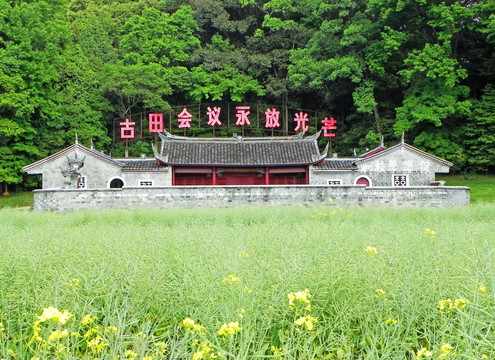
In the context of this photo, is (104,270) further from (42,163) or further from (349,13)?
(349,13)

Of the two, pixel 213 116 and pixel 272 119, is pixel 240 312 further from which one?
pixel 213 116

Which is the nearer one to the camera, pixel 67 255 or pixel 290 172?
pixel 67 255

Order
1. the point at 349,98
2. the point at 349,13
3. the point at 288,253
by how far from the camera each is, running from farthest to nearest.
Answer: the point at 349,98
the point at 349,13
the point at 288,253

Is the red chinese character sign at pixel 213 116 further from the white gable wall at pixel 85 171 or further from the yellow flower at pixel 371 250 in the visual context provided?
the yellow flower at pixel 371 250

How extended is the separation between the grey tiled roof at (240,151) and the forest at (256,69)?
4471mm

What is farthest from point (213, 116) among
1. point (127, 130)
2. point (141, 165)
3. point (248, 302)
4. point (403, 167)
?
point (248, 302)

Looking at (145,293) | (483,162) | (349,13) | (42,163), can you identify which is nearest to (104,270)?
(145,293)

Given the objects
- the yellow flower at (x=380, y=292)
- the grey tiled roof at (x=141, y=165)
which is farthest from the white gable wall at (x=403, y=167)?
the yellow flower at (x=380, y=292)

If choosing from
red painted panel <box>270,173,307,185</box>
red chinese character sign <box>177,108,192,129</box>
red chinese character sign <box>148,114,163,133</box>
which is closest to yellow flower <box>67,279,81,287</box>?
red painted panel <box>270,173,307,185</box>

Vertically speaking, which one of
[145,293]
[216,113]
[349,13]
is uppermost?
[349,13]

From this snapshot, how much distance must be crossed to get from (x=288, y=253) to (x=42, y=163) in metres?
16.0

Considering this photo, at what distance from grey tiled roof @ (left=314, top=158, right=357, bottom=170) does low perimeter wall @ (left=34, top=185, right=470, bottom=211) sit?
14.8 ft

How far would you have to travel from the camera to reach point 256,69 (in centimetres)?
2364

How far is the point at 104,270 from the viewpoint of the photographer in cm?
272
